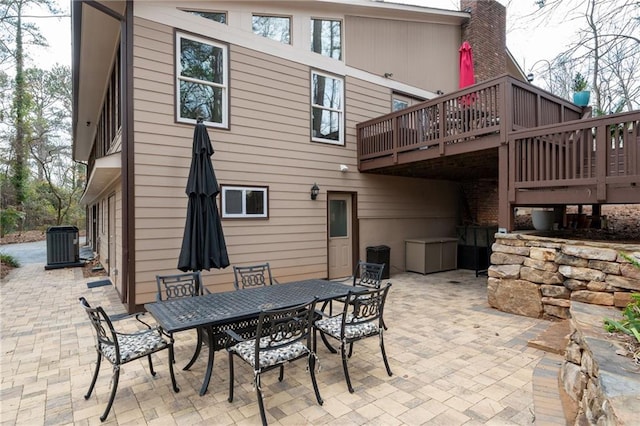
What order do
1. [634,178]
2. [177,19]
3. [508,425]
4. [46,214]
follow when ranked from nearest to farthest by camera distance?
[508,425] < [634,178] < [177,19] < [46,214]

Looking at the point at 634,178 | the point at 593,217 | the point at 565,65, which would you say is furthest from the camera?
the point at 593,217

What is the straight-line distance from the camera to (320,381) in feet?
9.78

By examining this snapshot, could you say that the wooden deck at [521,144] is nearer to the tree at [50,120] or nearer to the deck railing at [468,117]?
the deck railing at [468,117]

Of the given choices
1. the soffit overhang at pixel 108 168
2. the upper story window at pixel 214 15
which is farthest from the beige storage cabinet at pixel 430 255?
the soffit overhang at pixel 108 168

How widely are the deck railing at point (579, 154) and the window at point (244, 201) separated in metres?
4.16

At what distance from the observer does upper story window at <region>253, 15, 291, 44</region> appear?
636cm

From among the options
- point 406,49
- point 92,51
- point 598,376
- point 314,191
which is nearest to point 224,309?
point 598,376

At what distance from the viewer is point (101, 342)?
264 centimetres

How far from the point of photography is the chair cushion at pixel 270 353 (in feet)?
8.19

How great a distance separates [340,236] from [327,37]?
4.45m

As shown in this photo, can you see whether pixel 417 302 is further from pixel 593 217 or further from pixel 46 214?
pixel 46 214

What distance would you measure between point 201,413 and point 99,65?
297 inches

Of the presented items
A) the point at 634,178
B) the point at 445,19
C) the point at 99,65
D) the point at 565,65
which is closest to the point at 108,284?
the point at 99,65

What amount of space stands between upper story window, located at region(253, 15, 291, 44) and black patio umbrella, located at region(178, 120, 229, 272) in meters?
2.77
